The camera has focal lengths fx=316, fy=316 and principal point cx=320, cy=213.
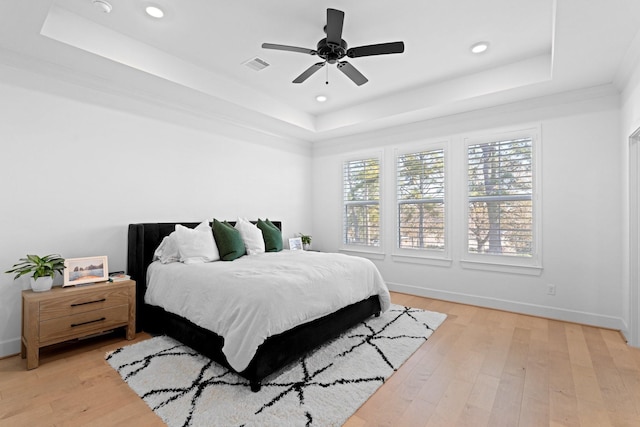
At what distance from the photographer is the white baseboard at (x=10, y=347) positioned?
265 cm

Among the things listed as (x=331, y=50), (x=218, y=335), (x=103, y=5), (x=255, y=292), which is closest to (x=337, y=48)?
(x=331, y=50)

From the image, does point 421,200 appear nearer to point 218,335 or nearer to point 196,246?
point 196,246

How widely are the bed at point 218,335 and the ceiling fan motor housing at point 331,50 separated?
189cm

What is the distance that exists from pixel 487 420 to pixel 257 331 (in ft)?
4.88

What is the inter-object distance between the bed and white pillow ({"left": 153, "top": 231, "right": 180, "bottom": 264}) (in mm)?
90

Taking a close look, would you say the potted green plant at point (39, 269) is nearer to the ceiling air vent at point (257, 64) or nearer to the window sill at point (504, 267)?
the ceiling air vent at point (257, 64)

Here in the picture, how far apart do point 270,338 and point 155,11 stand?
2.70 metres


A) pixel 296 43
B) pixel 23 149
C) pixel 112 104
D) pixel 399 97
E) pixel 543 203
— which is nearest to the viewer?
pixel 23 149

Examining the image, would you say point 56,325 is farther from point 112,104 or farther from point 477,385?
point 477,385

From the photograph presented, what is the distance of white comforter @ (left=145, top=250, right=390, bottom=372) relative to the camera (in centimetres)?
217

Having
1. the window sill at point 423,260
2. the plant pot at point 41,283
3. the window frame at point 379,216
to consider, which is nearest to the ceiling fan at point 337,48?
the window frame at point 379,216

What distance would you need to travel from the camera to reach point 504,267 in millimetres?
3924

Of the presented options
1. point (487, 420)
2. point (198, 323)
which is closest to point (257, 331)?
point (198, 323)

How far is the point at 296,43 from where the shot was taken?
3.03 meters
